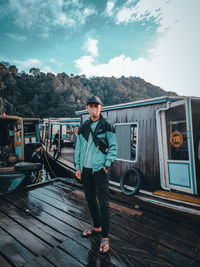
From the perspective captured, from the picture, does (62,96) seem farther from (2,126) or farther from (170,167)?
(170,167)

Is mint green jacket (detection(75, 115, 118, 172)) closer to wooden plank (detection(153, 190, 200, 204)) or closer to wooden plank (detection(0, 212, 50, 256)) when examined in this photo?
wooden plank (detection(0, 212, 50, 256))

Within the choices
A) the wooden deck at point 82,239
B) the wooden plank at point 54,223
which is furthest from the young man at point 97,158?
the wooden deck at point 82,239

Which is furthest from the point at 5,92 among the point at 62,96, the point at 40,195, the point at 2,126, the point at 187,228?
the point at 187,228

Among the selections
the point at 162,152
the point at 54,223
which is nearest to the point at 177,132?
the point at 162,152

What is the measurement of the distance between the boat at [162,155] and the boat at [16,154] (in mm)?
3727

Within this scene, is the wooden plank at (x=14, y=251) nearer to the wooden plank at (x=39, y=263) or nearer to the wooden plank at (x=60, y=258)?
the wooden plank at (x=39, y=263)

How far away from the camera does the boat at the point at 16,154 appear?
6.12 metres

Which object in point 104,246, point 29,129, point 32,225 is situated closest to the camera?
point 104,246

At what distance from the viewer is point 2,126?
8.04 metres

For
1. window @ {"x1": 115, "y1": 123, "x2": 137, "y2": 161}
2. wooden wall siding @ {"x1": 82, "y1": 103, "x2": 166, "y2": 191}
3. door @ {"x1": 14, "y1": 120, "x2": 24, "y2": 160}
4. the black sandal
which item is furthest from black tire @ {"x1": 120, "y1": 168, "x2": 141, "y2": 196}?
door @ {"x1": 14, "y1": 120, "x2": 24, "y2": 160}

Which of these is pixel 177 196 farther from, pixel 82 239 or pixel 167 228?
pixel 82 239

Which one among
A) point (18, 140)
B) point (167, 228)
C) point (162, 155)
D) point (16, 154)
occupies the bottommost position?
point (167, 228)

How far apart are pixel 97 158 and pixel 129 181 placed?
3.53 metres

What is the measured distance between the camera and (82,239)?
245 centimetres
